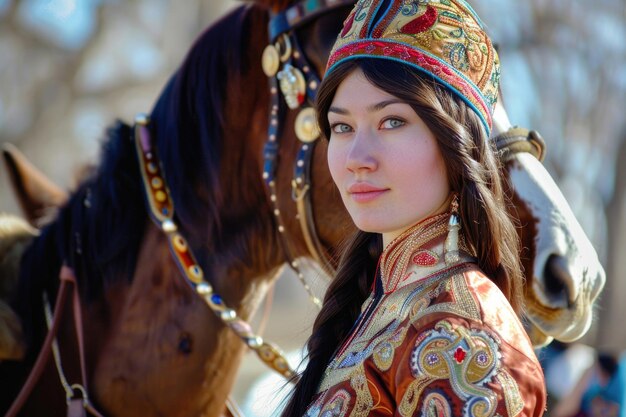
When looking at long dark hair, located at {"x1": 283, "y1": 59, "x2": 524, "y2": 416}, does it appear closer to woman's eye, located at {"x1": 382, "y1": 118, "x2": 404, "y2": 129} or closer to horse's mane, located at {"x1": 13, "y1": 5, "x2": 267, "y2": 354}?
woman's eye, located at {"x1": 382, "y1": 118, "x2": 404, "y2": 129}

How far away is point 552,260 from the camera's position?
2002 mm

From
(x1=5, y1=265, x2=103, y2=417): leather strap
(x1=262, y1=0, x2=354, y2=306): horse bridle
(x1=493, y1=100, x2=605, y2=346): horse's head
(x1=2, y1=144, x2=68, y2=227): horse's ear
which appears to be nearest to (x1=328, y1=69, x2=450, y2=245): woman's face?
(x1=493, y1=100, x2=605, y2=346): horse's head

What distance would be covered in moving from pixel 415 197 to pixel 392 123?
135mm

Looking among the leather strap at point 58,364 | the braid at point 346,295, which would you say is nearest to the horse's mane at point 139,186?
the leather strap at point 58,364

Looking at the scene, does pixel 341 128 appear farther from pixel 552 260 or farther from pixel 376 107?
pixel 552 260

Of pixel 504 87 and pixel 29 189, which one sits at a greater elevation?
pixel 29 189

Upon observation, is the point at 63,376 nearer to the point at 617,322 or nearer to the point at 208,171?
the point at 208,171

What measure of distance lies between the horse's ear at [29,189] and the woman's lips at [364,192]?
181 cm

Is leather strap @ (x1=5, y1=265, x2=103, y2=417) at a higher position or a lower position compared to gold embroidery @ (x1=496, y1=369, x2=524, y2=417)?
higher

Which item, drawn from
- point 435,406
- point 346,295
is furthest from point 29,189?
point 435,406

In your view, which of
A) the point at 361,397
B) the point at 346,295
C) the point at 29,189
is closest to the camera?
the point at 361,397

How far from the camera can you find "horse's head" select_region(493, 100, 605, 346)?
78.2 inches

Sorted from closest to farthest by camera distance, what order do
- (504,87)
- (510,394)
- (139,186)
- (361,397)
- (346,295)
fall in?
(510,394) < (361,397) < (346,295) < (139,186) < (504,87)

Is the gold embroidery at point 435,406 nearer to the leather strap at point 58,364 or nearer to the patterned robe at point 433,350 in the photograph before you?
the patterned robe at point 433,350
